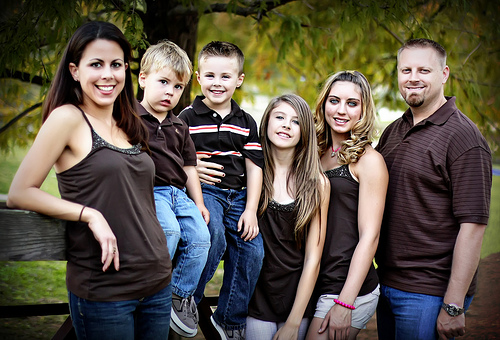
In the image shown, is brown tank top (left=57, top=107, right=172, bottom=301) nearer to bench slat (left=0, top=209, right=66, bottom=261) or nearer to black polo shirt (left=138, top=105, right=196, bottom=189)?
bench slat (left=0, top=209, right=66, bottom=261)

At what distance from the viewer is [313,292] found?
3.07 meters

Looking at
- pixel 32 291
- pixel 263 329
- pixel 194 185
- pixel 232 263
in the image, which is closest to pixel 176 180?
pixel 194 185

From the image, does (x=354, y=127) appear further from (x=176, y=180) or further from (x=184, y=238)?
(x=184, y=238)

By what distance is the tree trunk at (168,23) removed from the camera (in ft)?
15.0

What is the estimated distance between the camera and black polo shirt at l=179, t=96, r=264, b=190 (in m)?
3.12

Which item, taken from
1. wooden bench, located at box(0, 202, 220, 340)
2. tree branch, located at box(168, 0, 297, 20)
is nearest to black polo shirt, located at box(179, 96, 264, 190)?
wooden bench, located at box(0, 202, 220, 340)

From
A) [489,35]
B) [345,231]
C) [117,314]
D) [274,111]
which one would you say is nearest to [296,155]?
[274,111]

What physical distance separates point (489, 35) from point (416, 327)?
3.34m

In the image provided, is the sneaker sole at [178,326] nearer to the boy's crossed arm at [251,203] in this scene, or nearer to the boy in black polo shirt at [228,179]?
the boy in black polo shirt at [228,179]

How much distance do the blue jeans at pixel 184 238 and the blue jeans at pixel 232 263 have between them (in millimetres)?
168

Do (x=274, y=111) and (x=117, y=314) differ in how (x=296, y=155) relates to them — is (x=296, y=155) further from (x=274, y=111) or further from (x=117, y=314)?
(x=117, y=314)

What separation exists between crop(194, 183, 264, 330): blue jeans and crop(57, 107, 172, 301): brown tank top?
669 millimetres

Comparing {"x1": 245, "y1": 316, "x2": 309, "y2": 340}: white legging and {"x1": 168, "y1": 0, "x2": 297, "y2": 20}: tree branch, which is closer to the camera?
{"x1": 245, "y1": 316, "x2": 309, "y2": 340}: white legging

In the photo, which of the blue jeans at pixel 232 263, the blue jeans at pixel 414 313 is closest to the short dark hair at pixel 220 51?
the blue jeans at pixel 232 263
